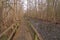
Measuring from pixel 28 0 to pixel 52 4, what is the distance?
1.23 ft

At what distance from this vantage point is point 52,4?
6.95ft

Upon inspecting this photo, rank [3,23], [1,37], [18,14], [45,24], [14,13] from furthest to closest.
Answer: [45,24], [18,14], [14,13], [3,23], [1,37]

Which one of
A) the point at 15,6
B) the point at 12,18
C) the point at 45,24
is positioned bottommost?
the point at 45,24

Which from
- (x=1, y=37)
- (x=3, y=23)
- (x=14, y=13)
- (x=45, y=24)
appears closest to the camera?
(x=1, y=37)

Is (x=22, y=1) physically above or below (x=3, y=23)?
above

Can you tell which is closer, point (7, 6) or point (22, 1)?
point (7, 6)

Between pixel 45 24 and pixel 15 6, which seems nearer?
pixel 15 6

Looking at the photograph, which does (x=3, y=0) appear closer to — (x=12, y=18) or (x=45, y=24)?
(x=12, y=18)

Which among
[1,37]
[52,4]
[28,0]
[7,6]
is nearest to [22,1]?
[28,0]

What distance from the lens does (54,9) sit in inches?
80.6

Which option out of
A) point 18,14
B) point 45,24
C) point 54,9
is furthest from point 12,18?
point 45,24

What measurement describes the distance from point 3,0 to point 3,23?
299 mm

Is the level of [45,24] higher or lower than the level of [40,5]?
lower

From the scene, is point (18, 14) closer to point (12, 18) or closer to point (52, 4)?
point (12, 18)
